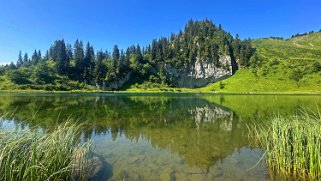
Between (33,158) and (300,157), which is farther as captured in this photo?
(300,157)

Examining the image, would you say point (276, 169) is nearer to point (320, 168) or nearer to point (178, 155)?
point (320, 168)

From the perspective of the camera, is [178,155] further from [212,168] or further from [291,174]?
[291,174]

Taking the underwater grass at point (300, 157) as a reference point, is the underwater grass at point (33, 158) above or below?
above

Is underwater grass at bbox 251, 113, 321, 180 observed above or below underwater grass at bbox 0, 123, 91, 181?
below

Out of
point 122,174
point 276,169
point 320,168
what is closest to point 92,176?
point 122,174

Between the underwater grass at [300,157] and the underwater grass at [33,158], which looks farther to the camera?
the underwater grass at [300,157]

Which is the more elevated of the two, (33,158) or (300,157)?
(33,158)

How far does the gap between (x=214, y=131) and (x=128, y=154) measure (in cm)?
1396

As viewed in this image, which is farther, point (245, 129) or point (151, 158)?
point (245, 129)

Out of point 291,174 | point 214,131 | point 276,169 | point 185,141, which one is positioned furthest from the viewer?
point 214,131

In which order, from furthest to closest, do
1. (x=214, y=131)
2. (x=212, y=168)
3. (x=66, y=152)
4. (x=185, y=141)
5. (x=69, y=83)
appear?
(x=69, y=83) < (x=214, y=131) < (x=185, y=141) < (x=212, y=168) < (x=66, y=152)

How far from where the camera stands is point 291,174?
1412cm

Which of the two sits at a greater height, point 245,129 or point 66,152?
point 66,152

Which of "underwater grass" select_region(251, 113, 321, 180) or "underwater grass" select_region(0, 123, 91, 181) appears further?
"underwater grass" select_region(251, 113, 321, 180)
